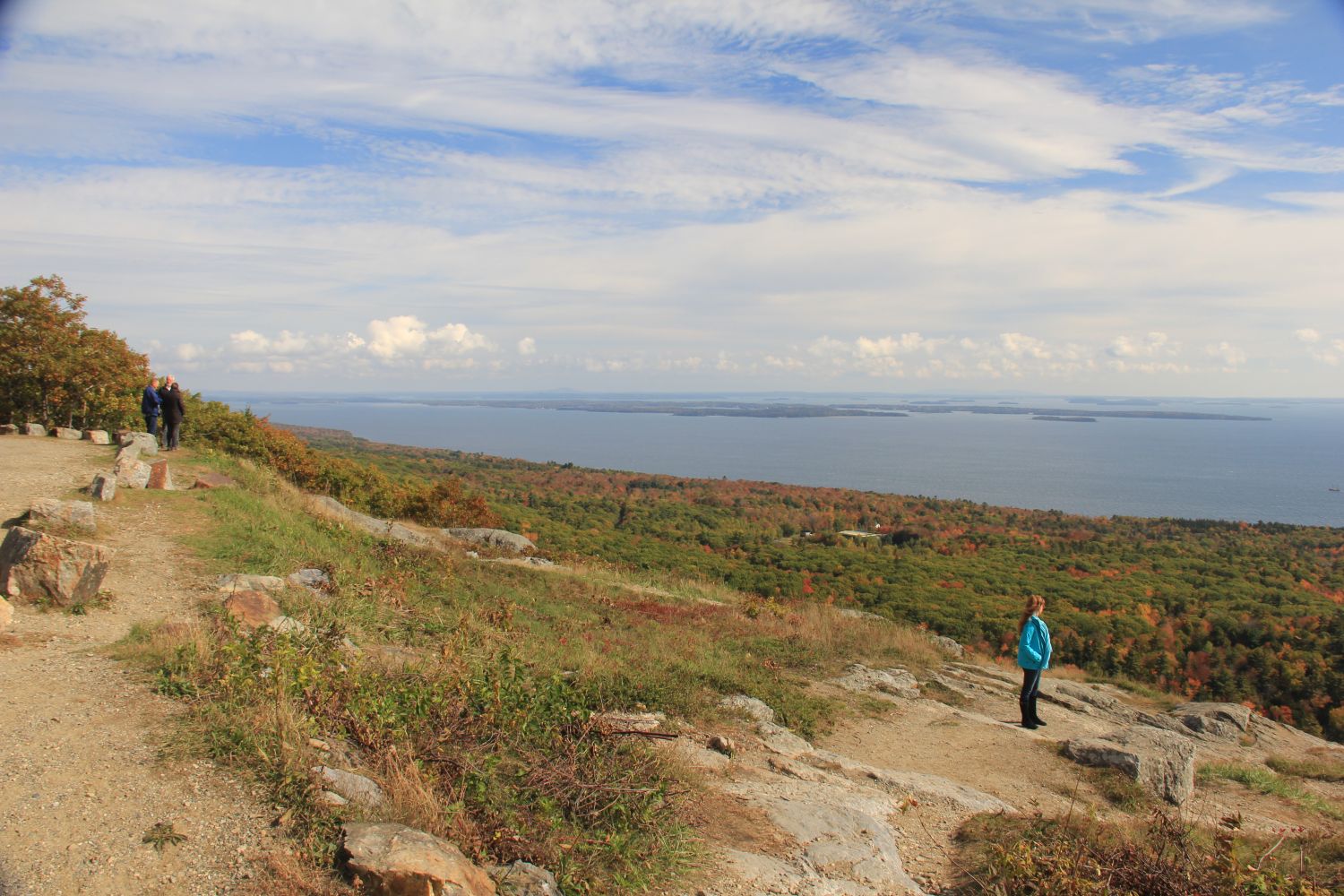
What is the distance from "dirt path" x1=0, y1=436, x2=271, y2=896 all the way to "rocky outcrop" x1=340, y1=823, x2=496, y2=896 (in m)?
0.50

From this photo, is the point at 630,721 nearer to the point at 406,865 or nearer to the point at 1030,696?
the point at 406,865

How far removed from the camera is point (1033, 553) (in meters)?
38.6

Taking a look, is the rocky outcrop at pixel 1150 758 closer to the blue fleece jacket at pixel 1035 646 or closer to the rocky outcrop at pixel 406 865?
the blue fleece jacket at pixel 1035 646

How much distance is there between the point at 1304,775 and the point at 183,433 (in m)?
22.5

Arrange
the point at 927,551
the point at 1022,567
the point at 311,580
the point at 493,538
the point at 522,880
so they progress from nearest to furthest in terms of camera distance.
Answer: the point at 522,880, the point at 311,580, the point at 493,538, the point at 1022,567, the point at 927,551

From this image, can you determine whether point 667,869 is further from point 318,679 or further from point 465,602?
point 465,602

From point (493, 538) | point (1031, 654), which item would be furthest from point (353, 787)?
point (493, 538)

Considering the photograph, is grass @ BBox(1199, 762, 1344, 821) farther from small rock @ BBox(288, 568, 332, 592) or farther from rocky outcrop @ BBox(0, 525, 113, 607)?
rocky outcrop @ BBox(0, 525, 113, 607)

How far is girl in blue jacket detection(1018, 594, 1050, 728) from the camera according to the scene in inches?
336

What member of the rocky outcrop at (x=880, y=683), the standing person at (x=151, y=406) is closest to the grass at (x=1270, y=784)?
the rocky outcrop at (x=880, y=683)

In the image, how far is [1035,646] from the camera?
8.56 metres

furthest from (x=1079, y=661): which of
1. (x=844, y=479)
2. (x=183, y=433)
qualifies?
(x=844, y=479)

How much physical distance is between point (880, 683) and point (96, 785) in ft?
27.7

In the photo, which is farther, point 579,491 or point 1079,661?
point 579,491
